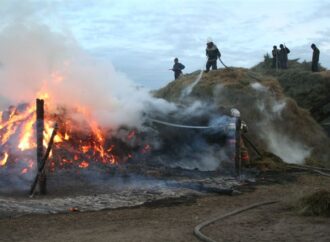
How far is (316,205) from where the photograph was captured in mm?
9344

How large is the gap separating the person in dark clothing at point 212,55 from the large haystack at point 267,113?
1455 millimetres

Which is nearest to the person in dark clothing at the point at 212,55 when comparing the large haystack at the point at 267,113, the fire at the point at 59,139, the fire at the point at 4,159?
the large haystack at the point at 267,113

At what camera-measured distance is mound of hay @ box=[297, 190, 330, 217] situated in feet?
30.1

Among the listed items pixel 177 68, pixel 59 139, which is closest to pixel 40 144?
pixel 59 139

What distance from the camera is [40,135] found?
11711mm

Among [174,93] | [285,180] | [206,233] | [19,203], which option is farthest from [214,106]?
[206,233]

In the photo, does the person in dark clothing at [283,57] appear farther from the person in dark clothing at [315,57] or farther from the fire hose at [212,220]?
the fire hose at [212,220]

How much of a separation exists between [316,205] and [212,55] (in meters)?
13.7

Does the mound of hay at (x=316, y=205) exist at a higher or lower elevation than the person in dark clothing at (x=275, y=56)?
lower

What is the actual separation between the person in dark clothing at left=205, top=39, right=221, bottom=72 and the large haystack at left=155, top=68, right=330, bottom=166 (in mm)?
1455

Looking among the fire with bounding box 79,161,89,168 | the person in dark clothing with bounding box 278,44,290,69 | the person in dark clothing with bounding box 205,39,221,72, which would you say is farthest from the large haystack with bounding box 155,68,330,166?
the person in dark clothing with bounding box 278,44,290,69

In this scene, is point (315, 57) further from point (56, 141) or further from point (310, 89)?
point (56, 141)

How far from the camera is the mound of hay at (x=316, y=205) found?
30.1ft

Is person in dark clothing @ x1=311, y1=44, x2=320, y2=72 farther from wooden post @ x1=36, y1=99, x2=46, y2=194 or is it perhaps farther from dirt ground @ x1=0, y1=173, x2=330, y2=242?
wooden post @ x1=36, y1=99, x2=46, y2=194
